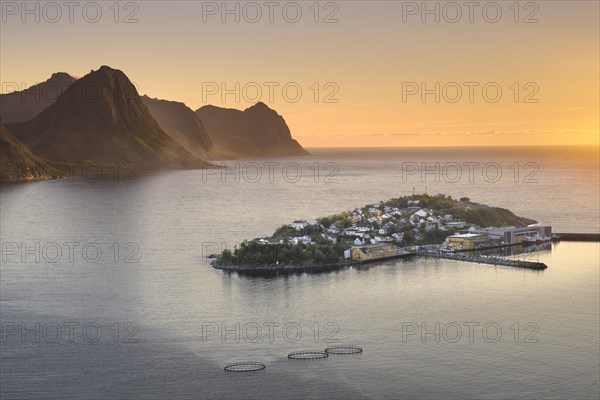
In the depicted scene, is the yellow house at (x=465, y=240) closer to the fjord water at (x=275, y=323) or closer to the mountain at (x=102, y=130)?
the fjord water at (x=275, y=323)

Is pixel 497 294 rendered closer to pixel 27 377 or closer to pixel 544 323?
pixel 544 323

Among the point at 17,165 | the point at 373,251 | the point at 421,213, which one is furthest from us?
the point at 17,165

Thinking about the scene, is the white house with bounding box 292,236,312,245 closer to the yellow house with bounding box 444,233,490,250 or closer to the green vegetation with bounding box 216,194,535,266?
the green vegetation with bounding box 216,194,535,266

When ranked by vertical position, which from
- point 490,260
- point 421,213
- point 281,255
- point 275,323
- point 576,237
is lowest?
point 275,323

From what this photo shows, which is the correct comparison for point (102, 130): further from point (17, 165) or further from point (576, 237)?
point (576, 237)

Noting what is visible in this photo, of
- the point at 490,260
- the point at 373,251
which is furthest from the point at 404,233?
the point at 490,260

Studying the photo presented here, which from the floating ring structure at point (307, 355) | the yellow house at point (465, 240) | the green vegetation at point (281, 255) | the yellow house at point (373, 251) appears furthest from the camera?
the yellow house at point (465, 240)

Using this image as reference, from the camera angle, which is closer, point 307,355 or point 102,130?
point 307,355

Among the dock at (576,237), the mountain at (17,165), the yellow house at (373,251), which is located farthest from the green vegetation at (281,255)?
the mountain at (17,165)

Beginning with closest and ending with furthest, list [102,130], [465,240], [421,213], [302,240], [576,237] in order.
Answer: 1. [302,240]
2. [465,240]
3. [421,213]
4. [576,237]
5. [102,130]
